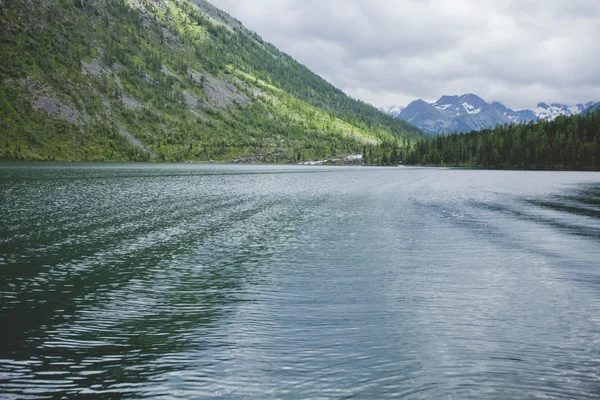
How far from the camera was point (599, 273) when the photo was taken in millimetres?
24766

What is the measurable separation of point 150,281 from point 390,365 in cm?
1315

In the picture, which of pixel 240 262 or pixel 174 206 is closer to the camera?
pixel 240 262

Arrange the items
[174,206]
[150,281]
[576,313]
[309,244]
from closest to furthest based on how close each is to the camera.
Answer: [576,313], [150,281], [309,244], [174,206]

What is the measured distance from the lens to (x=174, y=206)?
55000mm

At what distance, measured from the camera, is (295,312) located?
58.0ft

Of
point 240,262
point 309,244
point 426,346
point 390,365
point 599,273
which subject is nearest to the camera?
point 390,365

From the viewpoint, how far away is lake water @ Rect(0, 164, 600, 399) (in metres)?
11.9

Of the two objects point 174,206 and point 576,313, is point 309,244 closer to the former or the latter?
point 576,313

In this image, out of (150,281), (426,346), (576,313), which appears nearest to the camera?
(426,346)

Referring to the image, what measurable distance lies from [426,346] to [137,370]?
8.51 m

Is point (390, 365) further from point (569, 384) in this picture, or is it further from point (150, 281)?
point (150, 281)

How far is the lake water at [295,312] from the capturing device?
11.9 metres

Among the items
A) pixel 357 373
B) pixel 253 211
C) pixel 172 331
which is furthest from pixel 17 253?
pixel 253 211

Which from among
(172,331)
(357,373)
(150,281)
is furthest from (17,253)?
(357,373)
